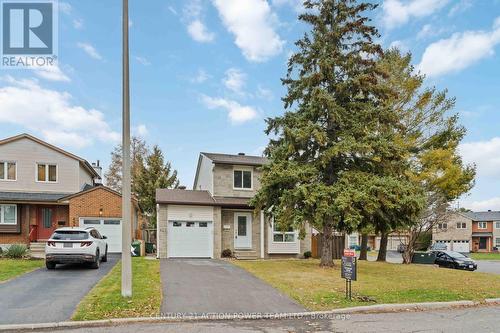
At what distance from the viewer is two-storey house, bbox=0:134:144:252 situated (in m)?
24.3

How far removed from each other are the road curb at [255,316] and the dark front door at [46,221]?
19.7 metres

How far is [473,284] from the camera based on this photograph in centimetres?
1505

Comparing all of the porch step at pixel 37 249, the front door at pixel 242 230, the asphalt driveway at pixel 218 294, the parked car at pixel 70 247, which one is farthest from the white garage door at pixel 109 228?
the asphalt driveway at pixel 218 294

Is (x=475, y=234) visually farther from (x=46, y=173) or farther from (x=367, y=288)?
(x=46, y=173)

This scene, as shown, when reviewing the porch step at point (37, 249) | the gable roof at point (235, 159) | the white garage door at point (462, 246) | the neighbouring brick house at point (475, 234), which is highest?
the gable roof at point (235, 159)

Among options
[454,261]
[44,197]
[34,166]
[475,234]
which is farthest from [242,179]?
[475,234]

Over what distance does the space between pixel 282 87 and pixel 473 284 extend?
12.2m

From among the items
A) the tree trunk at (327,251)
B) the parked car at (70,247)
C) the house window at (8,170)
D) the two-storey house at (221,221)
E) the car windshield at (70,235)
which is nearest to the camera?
the parked car at (70,247)

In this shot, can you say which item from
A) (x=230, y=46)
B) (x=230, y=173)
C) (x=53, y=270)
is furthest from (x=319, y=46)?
(x=53, y=270)

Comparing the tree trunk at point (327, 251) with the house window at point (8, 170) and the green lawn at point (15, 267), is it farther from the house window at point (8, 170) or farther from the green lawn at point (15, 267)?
the house window at point (8, 170)

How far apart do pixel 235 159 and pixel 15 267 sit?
14.1 m

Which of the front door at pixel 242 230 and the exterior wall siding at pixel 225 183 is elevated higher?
the exterior wall siding at pixel 225 183

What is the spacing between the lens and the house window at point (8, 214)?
24.8 meters

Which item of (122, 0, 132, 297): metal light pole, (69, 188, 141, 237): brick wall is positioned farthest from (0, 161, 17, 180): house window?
(122, 0, 132, 297): metal light pole
